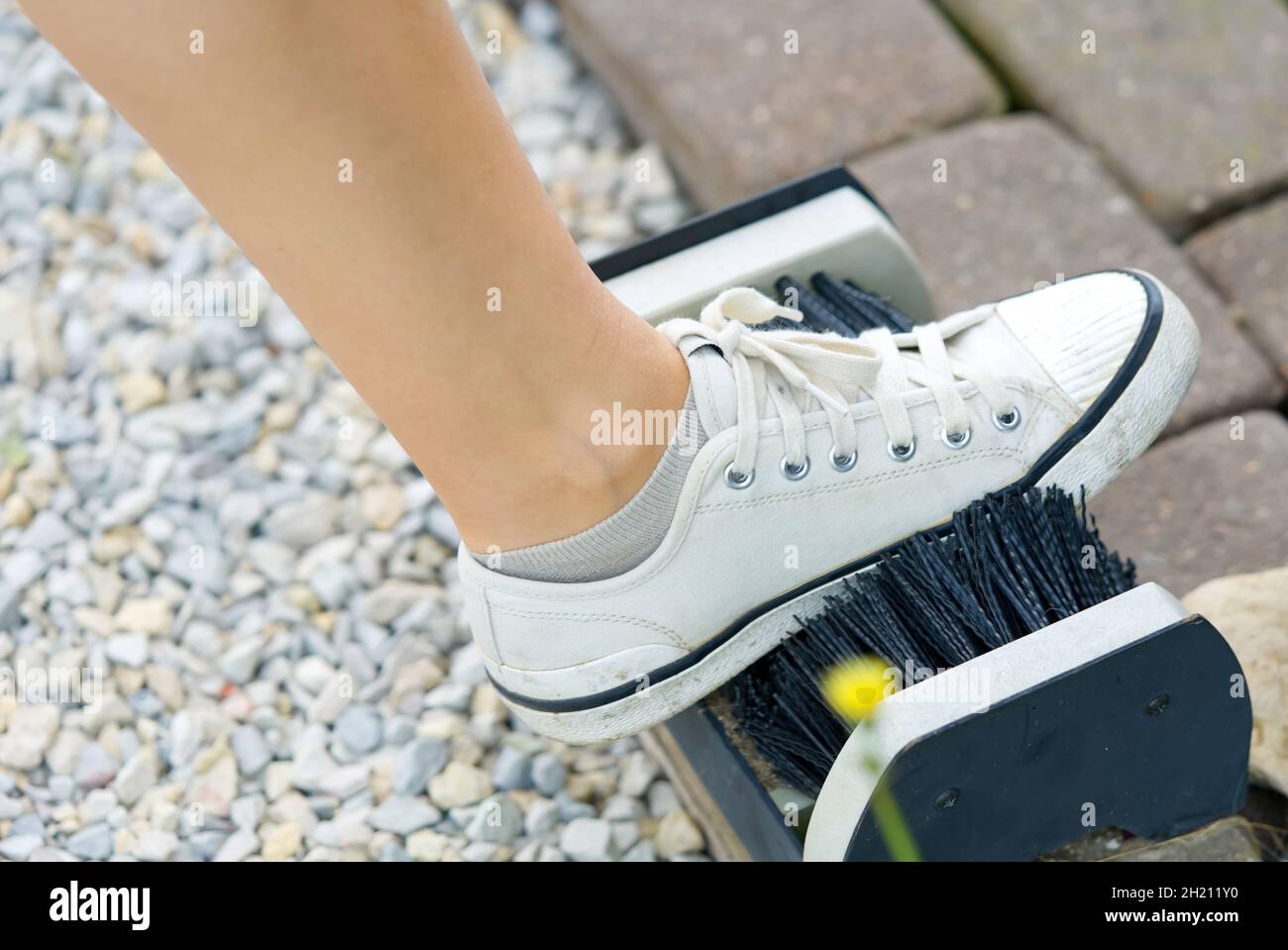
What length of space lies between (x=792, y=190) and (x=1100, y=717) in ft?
1.98

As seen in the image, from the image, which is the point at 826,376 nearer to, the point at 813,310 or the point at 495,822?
the point at 813,310

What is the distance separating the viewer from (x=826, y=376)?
1.09m

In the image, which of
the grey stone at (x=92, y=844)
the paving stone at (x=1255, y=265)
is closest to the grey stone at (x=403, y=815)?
the grey stone at (x=92, y=844)

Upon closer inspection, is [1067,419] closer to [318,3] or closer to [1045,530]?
[1045,530]

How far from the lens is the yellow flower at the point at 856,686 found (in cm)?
104

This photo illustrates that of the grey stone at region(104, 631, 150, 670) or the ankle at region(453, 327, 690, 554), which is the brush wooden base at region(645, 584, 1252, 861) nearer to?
the ankle at region(453, 327, 690, 554)

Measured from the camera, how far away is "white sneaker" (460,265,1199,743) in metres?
1.04

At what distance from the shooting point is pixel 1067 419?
112 centimetres

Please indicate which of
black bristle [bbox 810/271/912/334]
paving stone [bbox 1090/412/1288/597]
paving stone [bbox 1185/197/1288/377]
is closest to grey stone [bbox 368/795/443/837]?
black bristle [bbox 810/271/912/334]

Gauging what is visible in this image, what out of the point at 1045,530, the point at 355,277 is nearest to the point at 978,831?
the point at 1045,530

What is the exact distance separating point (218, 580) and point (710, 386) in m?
0.65

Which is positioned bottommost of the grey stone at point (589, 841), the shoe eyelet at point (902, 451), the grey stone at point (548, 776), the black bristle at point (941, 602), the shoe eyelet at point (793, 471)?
the grey stone at point (589, 841)

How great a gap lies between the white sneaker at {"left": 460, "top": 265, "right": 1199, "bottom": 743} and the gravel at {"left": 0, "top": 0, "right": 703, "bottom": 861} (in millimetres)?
211

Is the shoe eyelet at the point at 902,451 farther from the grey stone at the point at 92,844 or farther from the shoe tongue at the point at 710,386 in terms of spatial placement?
the grey stone at the point at 92,844
